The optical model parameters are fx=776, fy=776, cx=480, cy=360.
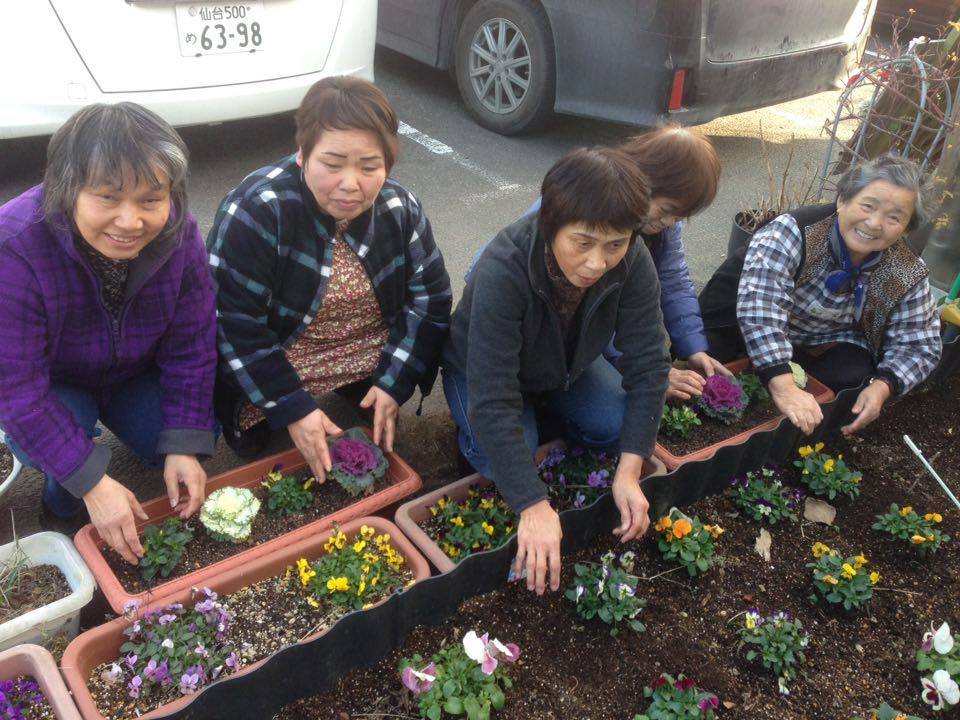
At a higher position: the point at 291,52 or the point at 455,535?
the point at 291,52

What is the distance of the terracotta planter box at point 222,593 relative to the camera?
1.65 metres

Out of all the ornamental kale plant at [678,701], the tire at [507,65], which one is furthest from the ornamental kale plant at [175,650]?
the tire at [507,65]

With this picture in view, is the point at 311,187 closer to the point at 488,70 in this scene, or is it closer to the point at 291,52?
the point at 291,52

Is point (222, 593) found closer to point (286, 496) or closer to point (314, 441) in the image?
point (286, 496)

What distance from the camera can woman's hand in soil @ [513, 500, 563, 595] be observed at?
1.88m

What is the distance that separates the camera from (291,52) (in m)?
3.94

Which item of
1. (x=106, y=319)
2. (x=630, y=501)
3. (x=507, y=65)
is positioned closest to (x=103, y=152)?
(x=106, y=319)

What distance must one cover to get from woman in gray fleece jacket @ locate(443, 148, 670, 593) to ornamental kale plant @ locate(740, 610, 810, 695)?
38 cm

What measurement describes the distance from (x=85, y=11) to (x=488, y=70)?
2.57 meters

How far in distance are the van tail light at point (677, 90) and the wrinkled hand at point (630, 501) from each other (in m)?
2.89

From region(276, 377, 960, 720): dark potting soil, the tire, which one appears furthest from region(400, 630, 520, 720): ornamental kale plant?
the tire

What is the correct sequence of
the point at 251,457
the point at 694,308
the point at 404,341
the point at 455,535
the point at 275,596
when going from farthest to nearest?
the point at 694,308 < the point at 251,457 < the point at 404,341 < the point at 455,535 < the point at 275,596

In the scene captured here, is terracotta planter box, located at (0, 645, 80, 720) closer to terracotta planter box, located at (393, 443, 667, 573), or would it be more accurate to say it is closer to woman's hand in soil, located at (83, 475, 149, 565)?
woman's hand in soil, located at (83, 475, 149, 565)

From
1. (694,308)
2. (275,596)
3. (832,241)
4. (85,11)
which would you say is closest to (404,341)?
(275,596)
